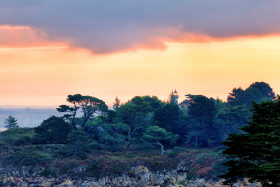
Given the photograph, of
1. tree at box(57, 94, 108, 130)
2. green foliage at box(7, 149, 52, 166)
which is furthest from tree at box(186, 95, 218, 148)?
green foliage at box(7, 149, 52, 166)

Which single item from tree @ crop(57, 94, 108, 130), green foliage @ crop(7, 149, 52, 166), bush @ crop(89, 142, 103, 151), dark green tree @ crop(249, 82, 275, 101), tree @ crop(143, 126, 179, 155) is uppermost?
dark green tree @ crop(249, 82, 275, 101)

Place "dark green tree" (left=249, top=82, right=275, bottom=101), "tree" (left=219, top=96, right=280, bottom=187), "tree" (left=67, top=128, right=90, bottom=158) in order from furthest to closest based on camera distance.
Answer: "dark green tree" (left=249, top=82, right=275, bottom=101)
"tree" (left=67, top=128, right=90, bottom=158)
"tree" (left=219, top=96, right=280, bottom=187)

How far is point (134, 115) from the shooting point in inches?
2403

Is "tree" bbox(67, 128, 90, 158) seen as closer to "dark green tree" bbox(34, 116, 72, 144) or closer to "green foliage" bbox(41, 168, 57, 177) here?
"dark green tree" bbox(34, 116, 72, 144)

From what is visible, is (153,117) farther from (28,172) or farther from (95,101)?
(28,172)

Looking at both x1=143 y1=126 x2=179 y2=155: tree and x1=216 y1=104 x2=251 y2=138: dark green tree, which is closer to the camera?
x1=143 y1=126 x2=179 y2=155: tree

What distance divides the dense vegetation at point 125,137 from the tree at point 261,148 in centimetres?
2729

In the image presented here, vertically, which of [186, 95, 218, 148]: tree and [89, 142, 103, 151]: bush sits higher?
[186, 95, 218, 148]: tree

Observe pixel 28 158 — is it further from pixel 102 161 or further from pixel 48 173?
pixel 102 161

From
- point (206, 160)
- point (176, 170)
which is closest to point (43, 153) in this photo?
point (176, 170)

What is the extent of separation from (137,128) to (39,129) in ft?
66.5

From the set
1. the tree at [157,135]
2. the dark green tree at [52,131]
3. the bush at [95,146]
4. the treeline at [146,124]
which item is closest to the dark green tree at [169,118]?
the treeline at [146,124]

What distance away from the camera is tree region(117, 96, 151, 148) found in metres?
60.0

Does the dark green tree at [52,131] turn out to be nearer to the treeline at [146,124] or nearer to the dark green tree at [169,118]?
the treeline at [146,124]
